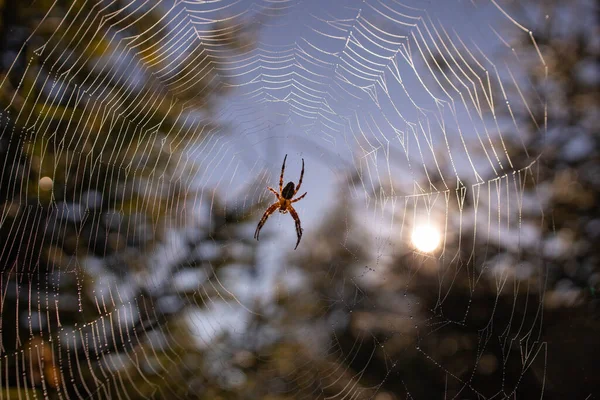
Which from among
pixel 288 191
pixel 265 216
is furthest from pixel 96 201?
pixel 288 191

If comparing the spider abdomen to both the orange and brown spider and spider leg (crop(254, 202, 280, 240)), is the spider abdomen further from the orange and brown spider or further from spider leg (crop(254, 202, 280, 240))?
spider leg (crop(254, 202, 280, 240))

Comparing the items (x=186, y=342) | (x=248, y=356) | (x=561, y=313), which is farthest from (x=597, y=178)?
(x=186, y=342)

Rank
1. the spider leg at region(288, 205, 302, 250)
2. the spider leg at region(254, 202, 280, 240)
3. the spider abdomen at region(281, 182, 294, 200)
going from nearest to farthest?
the spider leg at region(254, 202, 280, 240) < the spider leg at region(288, 205, 302, 250) < the spider abdomen at region(281, 182, 294, 200)

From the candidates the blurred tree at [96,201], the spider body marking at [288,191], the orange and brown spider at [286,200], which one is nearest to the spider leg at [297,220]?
the orange and brown spider at [286,200]

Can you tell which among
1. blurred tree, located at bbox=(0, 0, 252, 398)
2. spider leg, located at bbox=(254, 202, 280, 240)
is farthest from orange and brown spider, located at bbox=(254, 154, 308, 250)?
blurred tree, located at bbox=(0, 0, 252, 398)

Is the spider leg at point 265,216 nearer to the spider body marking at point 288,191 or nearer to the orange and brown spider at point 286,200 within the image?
the orange and brown spider at point 286,200

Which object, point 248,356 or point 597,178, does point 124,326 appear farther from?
point 597,178
